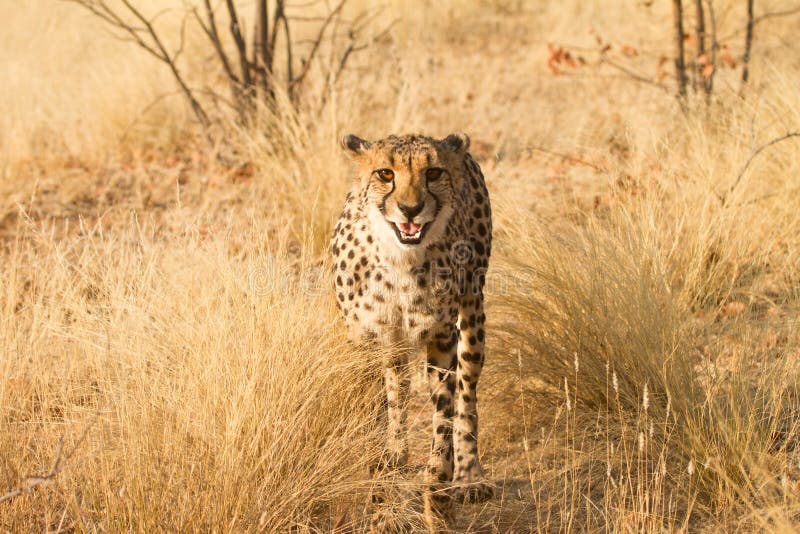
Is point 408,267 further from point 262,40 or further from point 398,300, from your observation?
point 262,40

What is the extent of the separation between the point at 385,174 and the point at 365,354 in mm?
627

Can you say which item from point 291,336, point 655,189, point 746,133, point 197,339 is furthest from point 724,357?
point 197,339

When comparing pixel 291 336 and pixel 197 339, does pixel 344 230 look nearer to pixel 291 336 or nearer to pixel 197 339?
pixel 291 336

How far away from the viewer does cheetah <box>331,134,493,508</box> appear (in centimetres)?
293

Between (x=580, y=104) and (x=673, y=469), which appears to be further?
(x=580, y=104)

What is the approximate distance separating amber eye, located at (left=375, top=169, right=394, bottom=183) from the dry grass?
1.87ft

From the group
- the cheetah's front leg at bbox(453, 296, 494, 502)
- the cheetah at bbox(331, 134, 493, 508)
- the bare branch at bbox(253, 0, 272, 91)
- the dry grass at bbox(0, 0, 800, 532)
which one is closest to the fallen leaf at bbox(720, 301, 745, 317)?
the dry grass at bbox(0, 0, 800, 532)

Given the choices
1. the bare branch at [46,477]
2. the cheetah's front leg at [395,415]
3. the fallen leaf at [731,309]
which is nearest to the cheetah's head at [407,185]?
the cheetah's front leg at [395,415]

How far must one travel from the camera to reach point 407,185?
287 centimetres

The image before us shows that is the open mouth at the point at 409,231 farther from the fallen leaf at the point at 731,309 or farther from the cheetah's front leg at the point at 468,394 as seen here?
the fallen leaf at the point at 731,309

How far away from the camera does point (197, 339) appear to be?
10.1ft

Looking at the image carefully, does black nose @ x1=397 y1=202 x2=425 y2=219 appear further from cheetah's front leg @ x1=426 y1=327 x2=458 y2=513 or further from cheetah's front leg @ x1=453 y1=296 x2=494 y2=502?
cheetah's front leg @ x1=453 y1=296 x2=494 y2=502

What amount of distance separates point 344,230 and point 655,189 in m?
1.92

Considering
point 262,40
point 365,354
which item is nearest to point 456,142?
point 365,354
